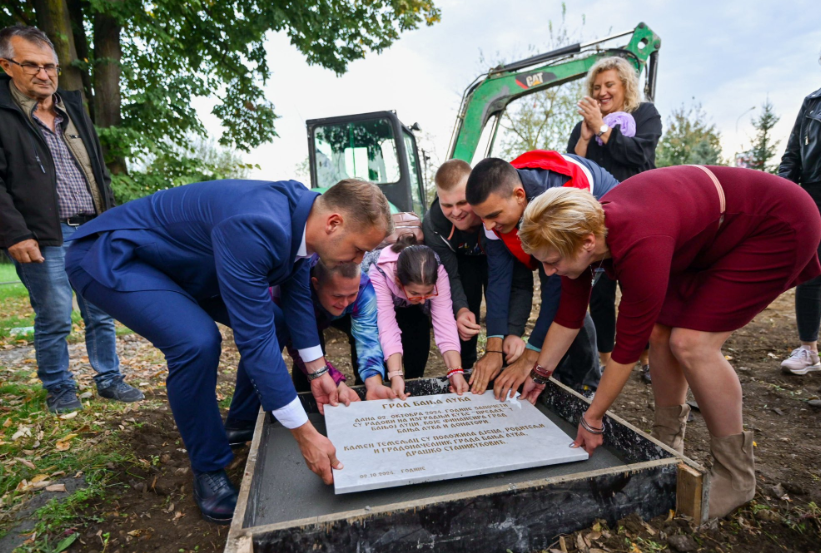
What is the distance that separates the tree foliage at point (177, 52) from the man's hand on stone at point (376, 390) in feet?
18.8

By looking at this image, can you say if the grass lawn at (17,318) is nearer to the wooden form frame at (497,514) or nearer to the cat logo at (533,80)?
the wooden form frame at (497,514)

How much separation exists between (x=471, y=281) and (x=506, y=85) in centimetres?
401

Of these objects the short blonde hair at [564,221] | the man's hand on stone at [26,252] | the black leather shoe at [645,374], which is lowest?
the black leather shoe at [645,374]

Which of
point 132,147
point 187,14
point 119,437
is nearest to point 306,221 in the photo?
point 119,437

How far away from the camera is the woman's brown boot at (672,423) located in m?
2.07

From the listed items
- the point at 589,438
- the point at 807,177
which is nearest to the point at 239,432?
the point at 589,438

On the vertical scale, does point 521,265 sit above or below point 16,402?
above

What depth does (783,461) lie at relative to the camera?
7.57 ft

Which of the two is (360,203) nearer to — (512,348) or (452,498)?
(452,498)

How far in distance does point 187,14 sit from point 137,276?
6929mm

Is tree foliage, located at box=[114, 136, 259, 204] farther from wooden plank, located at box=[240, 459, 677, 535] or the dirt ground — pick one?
wooden plank, located at box=[240, 459, 677, 535]

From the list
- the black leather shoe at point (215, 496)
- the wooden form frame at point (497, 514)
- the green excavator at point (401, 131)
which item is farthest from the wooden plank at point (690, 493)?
the green excavator at point (401, 131)

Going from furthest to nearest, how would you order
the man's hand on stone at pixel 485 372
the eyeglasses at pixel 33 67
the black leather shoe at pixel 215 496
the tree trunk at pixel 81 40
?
1. the tree trunk at pixel 81 40
2. the eyeglasses at pixel 33 67
3. the man's hand on stone at pixel 485 372
4. the black leather shoe at pixel 215 496

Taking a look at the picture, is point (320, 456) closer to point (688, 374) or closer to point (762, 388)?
point (688, 374)
